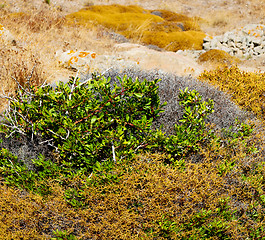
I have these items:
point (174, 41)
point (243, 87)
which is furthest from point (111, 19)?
point (243, 87)

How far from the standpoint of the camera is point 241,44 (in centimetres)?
1178

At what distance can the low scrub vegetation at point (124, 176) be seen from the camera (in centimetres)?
208

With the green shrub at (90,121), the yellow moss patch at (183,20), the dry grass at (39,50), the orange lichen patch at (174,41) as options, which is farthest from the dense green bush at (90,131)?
the yellow moss patch at (183,20)

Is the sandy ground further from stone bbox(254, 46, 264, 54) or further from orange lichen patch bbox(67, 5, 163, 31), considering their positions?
Result: orange lichen patch bbox(67, 5, 163, 31)

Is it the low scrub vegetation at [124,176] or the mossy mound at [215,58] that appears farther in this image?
the mossy mound at [215,58]

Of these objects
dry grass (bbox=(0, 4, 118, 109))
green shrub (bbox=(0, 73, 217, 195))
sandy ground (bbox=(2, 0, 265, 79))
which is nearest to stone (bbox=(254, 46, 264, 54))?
sandy ground (bbox=(2, 0, 265, 79))

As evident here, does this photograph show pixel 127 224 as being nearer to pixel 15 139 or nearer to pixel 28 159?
pixel 28 159

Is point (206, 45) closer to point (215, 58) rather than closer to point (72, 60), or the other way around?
point (215, 58)

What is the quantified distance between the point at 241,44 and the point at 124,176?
1180 centimetres

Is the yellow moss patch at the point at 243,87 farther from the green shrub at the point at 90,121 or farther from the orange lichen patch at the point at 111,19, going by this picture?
the orange lichen patch at the point at 111,19

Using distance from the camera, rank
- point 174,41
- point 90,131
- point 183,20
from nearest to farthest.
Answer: point 90,131, point 174,41, point 183,20

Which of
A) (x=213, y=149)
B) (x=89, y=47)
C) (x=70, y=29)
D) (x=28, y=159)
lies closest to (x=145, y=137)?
(x=213, y=149)

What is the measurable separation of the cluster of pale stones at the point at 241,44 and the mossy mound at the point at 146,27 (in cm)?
73

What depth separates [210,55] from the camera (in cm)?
936
